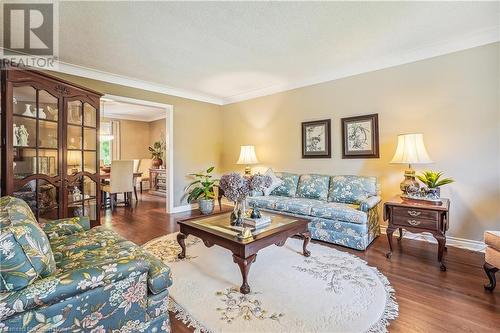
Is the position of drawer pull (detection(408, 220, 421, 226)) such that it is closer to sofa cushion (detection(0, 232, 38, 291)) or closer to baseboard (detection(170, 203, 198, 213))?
sofa cushion (detection(0, 232, 38, 291))

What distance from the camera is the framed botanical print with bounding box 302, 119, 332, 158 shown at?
4.15 metres

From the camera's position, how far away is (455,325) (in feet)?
5.33

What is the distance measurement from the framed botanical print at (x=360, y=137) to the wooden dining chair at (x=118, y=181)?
4439 millimetres

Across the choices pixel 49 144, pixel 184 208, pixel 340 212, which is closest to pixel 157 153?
pixel 184 208

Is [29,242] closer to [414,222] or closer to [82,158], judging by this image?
[82,158]

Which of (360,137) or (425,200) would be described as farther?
(360,137)

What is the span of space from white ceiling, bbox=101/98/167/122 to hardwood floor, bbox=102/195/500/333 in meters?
4.27

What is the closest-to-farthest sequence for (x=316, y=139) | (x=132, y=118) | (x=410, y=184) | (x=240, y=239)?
(x=240, y=239)
(x=410, y=184)
(x=316, y=139)
(x=132, y=118)

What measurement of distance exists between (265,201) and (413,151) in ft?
6.76

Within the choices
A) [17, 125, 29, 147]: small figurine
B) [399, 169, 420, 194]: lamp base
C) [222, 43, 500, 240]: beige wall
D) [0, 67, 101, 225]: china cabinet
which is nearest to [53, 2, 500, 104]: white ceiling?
[222, 43, 500, 240]: beige wall

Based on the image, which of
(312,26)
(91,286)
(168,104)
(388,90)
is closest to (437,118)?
(388,90)

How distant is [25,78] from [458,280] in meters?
4.69

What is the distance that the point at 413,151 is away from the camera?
2889 millimetres

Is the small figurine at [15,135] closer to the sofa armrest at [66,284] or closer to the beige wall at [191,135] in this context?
the beige wall at [191,135]
